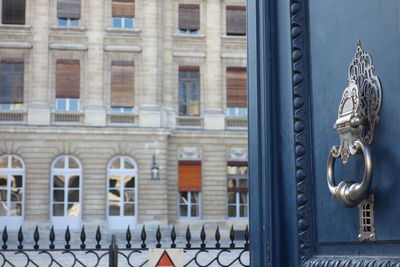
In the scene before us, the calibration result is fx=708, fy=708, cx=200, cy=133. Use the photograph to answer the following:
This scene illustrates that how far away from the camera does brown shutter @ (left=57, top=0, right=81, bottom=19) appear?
2550 centimetres

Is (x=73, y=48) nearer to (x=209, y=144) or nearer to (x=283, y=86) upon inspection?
(x=209, y=144)

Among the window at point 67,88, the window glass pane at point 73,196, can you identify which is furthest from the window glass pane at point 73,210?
the window at point 67,88

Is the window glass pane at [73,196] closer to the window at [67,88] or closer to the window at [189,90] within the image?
the window at [67,88]

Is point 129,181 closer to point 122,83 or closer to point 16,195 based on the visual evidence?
point 122,83

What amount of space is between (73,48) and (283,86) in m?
23.9

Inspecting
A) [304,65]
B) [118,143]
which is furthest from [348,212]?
[118,143]

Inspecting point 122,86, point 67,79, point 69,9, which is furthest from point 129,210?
point 69,9

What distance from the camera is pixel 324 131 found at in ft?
5.36

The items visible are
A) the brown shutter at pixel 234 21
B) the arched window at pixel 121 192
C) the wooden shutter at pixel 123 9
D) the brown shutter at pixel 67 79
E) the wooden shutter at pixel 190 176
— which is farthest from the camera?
the brown shutter at pixel 234 21

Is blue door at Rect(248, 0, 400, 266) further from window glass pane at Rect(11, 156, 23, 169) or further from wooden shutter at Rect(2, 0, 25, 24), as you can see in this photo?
wooden shutter at Rect(2, 0, 25, 24)

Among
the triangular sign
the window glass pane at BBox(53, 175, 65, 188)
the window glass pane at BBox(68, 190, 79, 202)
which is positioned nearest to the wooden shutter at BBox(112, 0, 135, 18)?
the window glass pane at BBox(53, 175, 65, 188)

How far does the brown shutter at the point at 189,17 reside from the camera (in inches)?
1032

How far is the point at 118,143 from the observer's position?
81.6 feet

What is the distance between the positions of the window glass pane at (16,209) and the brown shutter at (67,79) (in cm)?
404
